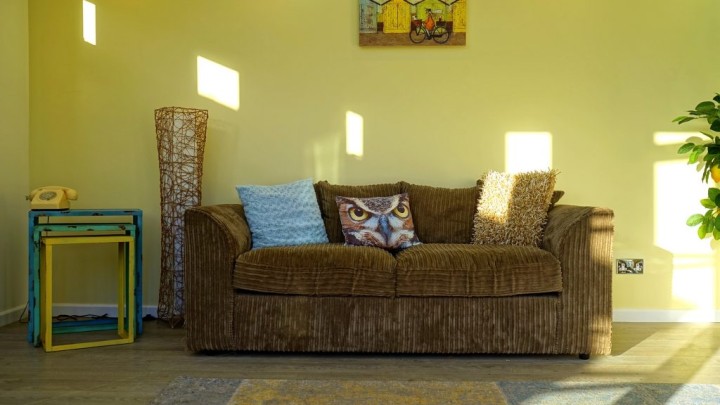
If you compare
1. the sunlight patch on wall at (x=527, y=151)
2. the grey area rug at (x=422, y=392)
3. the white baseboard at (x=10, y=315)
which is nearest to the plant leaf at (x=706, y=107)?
the sunlight patch on wall at (x=527, y=151)

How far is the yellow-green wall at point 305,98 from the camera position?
393 cm

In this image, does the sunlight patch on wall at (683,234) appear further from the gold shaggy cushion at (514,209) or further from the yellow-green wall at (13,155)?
the yellow-green wall at (13,155)

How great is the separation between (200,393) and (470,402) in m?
1.02

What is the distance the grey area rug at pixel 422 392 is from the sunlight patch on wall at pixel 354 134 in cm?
177

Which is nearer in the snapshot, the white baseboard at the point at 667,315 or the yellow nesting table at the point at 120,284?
the yellow nesting table at the point at 120,284

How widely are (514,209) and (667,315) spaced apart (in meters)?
1.36

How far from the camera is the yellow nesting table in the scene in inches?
119

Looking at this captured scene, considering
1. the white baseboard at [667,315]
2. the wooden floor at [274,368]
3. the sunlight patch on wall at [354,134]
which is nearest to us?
the wooden floor at [274,368]

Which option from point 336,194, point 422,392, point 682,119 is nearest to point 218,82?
point 336,194

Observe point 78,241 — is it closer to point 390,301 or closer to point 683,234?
point 390,301

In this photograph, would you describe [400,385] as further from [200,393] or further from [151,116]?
[151,116]

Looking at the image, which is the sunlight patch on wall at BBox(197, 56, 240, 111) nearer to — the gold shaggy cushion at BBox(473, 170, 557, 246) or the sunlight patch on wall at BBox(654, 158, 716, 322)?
the gold shaggy cushion at BBox(473, 170, 557, 246)

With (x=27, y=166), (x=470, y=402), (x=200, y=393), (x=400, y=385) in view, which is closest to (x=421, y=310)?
(x=400, y=385)

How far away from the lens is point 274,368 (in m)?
2.76
